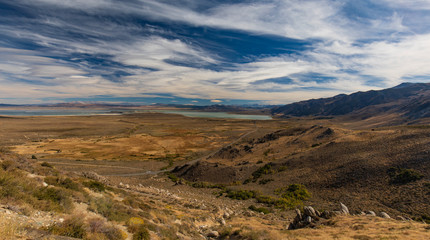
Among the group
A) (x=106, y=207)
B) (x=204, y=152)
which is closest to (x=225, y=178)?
(x=106, y=207)

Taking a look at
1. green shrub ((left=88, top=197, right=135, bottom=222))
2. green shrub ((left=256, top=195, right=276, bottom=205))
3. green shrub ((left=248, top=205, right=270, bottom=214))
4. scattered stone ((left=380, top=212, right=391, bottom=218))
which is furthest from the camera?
green shrub ((left=256, top=195, right=276, bottom=205))

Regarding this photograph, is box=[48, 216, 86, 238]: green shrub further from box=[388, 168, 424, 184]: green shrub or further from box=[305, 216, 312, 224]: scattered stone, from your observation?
box=[388, 168, 424, 184]: green shrub

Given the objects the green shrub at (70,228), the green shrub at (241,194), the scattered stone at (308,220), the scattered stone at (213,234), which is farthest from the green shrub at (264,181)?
the green shrub at (70,228)

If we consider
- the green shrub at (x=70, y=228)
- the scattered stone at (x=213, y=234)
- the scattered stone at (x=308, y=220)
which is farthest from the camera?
the scattered stone at (x=308, y=220)

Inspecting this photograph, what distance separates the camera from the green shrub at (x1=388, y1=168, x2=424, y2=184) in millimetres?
18609

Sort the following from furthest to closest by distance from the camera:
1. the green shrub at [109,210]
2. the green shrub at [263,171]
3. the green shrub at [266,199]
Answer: the green shrub at [263,171], the green shrub at [266,199], the green shrub at [109,210]

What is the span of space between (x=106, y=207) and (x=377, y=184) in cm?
2441

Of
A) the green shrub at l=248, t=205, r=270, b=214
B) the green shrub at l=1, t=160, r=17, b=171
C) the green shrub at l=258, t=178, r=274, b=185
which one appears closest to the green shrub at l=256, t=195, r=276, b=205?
the green shrub at l=248, t=205, r=270, b=214

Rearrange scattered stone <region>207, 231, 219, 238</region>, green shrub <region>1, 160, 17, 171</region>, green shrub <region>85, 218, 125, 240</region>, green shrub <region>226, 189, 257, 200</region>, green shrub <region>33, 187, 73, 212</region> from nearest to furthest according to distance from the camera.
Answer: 1. green shrub <region>85, 218, 125, 240</region>
2. green shrub <region>33, 187, 73, 212</region>
3. green shrub <region>1, 160, 17, 171</region>
4. scattered stone <region>207, 231, 219, 238</region>
5. green shrub <region>226, 189, 257, 200</region>

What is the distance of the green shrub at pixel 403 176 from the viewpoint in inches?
733

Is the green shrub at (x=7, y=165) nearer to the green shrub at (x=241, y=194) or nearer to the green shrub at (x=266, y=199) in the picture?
the green shrub at (x=241, y=194)

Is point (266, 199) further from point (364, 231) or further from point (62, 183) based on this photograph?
point (62, 183)

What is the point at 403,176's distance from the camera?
63.1 ft

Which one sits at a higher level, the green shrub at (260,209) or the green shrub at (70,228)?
the green shrub at (70,228)
